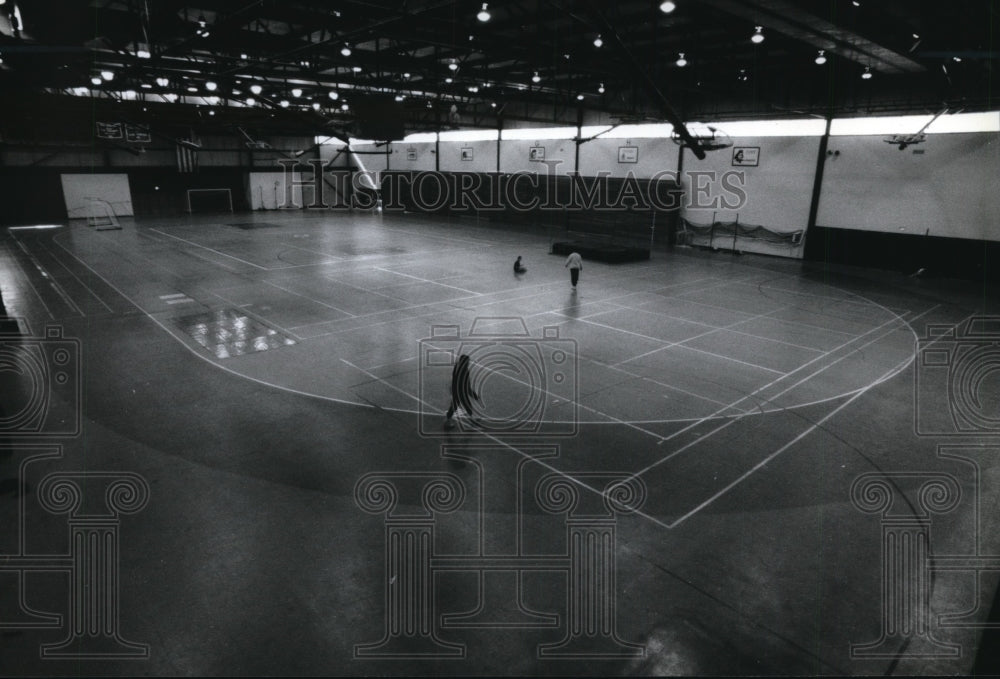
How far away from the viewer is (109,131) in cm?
3709

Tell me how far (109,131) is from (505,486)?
41.2 meters

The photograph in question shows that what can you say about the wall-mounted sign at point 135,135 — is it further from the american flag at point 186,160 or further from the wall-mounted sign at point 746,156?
the wall-mounted sign at point 746,156

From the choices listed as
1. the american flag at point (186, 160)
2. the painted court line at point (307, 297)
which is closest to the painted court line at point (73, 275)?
the painted court line at point (307, 297)

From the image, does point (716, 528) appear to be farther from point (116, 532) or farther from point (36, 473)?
point (36, 473)

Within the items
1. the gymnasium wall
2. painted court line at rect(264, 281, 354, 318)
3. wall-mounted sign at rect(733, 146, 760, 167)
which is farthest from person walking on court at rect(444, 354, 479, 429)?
wall-mounted sign at rect(733, 146, 760, 167)

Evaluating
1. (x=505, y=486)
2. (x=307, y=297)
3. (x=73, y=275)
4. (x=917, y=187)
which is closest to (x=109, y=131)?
(x=73, y=275)

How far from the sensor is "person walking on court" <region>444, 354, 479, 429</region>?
10.4m

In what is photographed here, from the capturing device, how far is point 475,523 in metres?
7.98

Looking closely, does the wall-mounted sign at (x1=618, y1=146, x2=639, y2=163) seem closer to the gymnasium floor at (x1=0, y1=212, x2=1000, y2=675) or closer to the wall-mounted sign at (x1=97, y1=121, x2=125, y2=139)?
the gymnasium floor at (x1=0, y1=212, x2=1000, y2=675)

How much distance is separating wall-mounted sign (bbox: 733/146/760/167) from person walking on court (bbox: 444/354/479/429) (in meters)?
28.2

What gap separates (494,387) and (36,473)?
8.27 meters

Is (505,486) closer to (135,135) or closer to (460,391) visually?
(460,391)

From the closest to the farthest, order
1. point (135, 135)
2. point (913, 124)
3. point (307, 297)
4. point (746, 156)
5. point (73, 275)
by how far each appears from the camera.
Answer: point (307, 297), point (73, 275), point (913, 124), point (746, 156), point (135, 135)

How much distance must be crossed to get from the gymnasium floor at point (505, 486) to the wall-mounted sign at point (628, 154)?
2121cm
